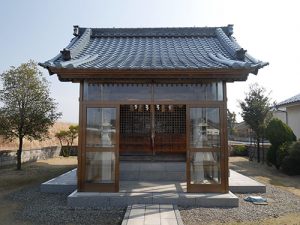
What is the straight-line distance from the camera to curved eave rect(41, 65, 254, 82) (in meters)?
6.65

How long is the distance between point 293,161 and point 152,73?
8.74m

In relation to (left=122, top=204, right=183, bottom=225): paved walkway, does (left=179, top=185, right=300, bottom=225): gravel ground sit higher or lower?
lower

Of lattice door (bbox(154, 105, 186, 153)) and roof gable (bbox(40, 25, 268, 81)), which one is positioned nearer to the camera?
roof gable (bbox(40, 25, 268, 81))

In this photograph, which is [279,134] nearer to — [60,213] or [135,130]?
[135,130]

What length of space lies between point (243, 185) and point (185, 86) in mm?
3226

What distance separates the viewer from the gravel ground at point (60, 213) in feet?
18.8

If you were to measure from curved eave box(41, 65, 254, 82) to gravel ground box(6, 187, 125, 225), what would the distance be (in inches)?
119

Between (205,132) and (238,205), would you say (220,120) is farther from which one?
(238,205)

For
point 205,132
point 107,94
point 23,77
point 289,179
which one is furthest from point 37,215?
point 23,77

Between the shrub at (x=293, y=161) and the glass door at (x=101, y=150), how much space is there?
8573mm

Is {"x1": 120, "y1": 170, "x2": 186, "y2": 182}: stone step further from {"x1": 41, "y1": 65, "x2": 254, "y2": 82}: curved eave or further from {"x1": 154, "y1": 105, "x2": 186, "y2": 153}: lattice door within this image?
{"x1": 41, "y1": 65, "x2": 254, "y2": 82}: curved eave

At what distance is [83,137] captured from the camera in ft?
23.6

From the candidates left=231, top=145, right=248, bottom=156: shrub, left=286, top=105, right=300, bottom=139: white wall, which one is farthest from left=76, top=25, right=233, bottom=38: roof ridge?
left=231, top=145, right=248, bottom=156: shrub

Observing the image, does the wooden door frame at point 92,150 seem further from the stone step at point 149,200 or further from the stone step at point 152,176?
the stone step at point 152,176
